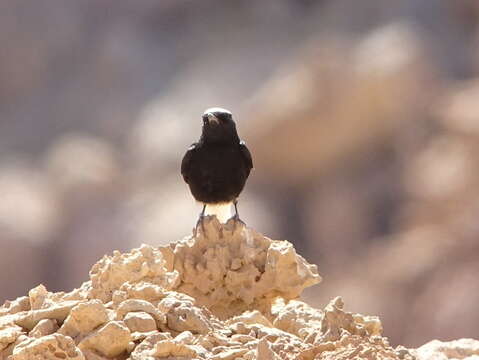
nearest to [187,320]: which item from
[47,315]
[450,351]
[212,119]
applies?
[47,315]

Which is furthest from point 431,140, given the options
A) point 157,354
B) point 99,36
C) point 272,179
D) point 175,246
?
point 157,354

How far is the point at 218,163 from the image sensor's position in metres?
8.08

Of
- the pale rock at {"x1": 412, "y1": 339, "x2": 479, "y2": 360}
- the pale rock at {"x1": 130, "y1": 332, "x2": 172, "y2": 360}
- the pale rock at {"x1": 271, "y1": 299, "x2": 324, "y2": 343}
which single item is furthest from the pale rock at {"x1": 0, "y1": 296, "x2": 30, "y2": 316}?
the pale rock at {"x1": 412, "y1": 339, "x2": 479, "y2": 360}

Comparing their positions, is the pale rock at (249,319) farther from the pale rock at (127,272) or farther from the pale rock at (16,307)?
the pale rock at (16,307)

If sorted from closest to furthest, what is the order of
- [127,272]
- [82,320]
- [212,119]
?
[82,320], [127,272], [212,119]

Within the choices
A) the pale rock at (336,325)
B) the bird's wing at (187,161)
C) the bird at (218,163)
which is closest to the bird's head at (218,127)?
the bird at (218,163)

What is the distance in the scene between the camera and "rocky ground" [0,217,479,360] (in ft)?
14.4

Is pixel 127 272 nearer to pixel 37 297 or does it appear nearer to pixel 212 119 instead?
pixel 37 297

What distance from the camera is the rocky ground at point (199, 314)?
438 centimetres

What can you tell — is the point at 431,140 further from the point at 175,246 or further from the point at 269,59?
the point at 175,246

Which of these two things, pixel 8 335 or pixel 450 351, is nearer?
pixel 8 335

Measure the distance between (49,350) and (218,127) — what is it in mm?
3904

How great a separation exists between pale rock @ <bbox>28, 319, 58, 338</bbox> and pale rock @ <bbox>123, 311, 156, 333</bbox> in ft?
0.83

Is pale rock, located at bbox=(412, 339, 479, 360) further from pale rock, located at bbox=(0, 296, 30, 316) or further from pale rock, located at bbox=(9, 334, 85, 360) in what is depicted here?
pale rock, located at bbox=(9, 334, 85, 360)
